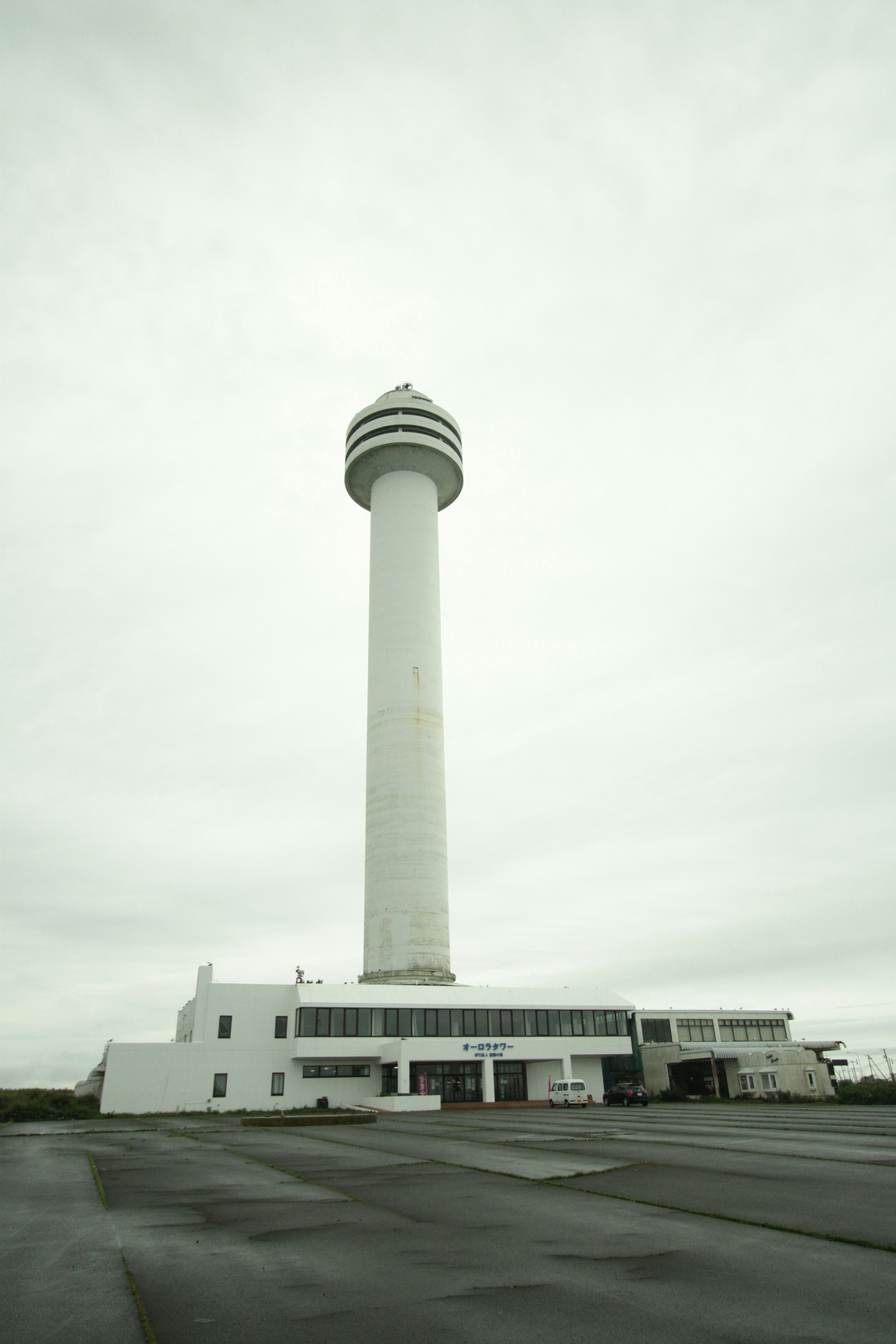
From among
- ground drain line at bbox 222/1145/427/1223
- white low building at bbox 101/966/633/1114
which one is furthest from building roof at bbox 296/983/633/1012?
ground drain line at bbox 222/1145/427/1223

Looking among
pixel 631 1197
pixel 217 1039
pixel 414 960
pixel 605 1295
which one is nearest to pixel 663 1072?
pixel 414 960

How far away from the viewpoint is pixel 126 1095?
47.8 m

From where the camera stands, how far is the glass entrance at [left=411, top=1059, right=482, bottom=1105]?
50.6 metres

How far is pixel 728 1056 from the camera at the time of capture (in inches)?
2421

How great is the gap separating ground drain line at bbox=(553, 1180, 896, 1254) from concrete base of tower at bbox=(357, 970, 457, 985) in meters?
41.6

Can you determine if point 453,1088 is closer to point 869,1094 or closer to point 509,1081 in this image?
point 509,1081

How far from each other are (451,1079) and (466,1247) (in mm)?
46765

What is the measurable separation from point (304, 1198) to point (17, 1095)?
59146 millimetres

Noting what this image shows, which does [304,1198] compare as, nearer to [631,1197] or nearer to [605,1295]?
[631,1197]

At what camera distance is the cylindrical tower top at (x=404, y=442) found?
67.7 meters

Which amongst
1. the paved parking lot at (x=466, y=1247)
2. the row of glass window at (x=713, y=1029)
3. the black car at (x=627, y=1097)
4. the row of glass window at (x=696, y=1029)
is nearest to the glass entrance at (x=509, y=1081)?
the black car at (x=627, y=1097)

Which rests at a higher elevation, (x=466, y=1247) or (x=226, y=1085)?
(x=226, y=1085)

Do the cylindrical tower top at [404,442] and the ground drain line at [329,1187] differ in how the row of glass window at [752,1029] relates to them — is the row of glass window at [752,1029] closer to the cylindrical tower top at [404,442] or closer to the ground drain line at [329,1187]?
the cylindrical tower top at [404,442]

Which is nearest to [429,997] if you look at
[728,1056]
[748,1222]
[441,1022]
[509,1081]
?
[441,1022]
